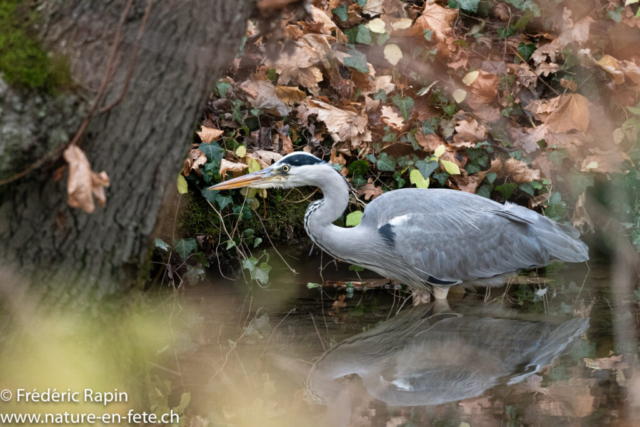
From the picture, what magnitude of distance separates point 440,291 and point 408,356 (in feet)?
4.42

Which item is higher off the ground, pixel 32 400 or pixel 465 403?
pixel 32 400

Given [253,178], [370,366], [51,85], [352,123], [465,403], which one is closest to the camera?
[51,85]

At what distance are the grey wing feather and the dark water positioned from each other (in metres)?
0.31

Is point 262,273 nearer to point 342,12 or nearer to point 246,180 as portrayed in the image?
point 246,180

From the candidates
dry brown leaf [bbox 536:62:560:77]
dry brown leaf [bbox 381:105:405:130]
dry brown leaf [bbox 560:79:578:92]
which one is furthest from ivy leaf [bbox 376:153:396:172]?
dry brown leaf [bbox 560:79:578:92]

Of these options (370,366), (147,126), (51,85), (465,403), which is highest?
(51,85)

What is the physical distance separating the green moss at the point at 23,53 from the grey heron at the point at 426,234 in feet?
8.94

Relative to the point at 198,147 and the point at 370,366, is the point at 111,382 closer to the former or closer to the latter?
the point at 370,366

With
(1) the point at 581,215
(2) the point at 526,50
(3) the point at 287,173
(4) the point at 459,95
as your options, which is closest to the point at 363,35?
(4) the point at 459,95

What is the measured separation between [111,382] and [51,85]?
3.99ft

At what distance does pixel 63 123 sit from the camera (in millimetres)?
2082

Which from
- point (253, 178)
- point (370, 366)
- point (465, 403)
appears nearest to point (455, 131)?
point (253, 178)

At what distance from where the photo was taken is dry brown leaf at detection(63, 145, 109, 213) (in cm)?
191

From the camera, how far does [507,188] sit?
5.65m
